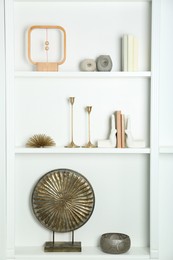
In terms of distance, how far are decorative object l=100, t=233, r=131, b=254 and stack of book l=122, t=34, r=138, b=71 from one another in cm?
107

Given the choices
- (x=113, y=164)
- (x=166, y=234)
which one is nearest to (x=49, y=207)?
(x=113, y=164)

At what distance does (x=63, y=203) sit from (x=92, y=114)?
23.9 inches

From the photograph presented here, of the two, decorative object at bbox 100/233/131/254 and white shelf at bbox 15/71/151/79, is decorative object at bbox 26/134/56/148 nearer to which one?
white shelf at bbox 15/71/151/79

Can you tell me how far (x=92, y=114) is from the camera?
3.26 meters

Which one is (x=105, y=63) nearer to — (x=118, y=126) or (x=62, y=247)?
(x=118, y=126)

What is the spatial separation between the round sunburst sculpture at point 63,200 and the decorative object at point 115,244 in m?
0.19

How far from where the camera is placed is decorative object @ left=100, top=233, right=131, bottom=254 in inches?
122

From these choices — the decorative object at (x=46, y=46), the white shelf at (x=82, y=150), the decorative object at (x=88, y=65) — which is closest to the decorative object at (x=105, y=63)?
the decorative object at (x=88, y=65)

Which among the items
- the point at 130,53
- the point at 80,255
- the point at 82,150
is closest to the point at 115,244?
the point at 80,255

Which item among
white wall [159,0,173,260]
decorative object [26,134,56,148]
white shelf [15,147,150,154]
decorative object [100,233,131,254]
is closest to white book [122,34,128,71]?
white wall [159,0,173,260]

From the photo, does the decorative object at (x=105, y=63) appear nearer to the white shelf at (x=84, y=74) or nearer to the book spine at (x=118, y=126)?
the white shelf at (x=84, y=74)

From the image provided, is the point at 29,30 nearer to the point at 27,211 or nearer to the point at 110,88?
the point at 110,88

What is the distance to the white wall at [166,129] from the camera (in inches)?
126

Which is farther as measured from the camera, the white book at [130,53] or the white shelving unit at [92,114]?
the white shelving unit at [92,114]
